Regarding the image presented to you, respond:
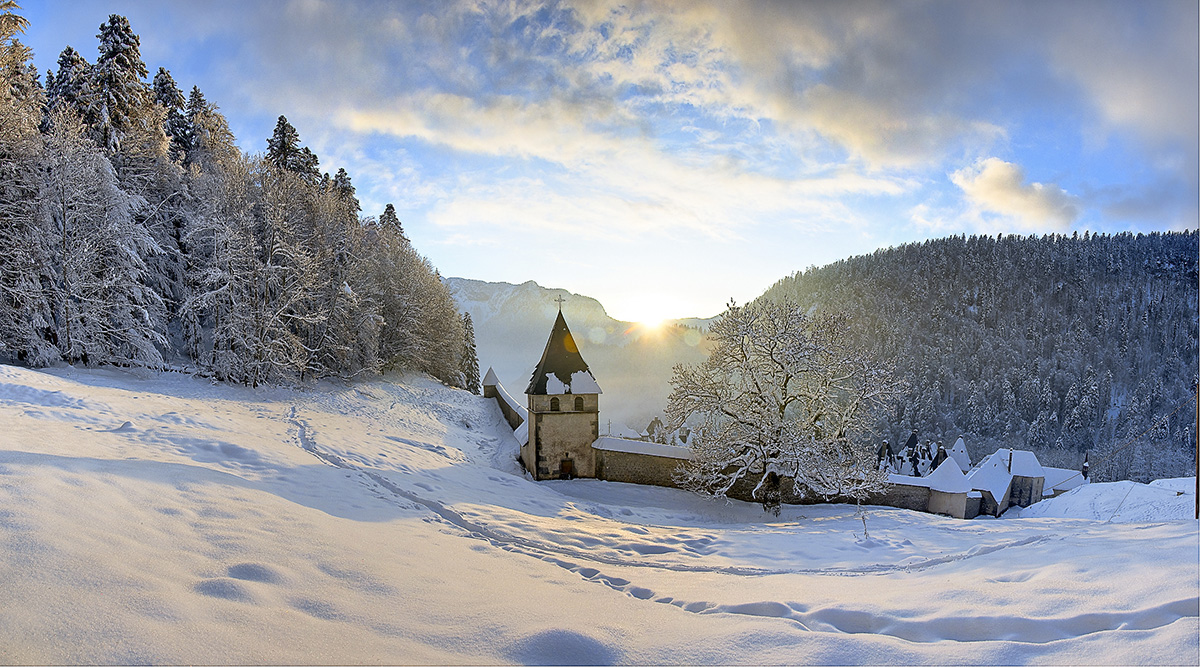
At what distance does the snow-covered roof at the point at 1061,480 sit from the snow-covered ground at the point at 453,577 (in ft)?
173

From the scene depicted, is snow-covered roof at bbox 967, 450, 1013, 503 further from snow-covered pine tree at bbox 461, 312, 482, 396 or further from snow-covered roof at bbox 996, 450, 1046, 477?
snow-covered pine tree at bbox 461, 312, 482, 396

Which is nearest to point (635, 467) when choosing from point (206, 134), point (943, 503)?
point (943, 503)

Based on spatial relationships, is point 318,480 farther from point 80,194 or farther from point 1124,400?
point 1124,400

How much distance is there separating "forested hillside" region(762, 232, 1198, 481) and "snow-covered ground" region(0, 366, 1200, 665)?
94235 millimetres

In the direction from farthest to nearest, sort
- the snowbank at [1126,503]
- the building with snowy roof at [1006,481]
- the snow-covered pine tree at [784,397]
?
the building with snowy roof at [1006,481]
the snowbank at [1126,503]
the snow-covered pine tree at [784,397]

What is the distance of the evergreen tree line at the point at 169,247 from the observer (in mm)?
18438

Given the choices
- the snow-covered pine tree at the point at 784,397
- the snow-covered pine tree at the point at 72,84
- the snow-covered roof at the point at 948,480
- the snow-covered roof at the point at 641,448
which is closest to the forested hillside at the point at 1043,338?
the snow-covered roof at the point at 948,480

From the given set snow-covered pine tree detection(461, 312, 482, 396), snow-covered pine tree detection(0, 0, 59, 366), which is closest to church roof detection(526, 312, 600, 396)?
snow-covered pine tree detection(0, 0, 59, 366)

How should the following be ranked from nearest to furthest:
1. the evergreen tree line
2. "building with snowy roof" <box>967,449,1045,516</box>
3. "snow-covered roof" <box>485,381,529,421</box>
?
the evergreen tree line → "snow-covered roof" <box>485,381,529,421</box> → "building with snowy roof" <box>967,449,1045,516</box>

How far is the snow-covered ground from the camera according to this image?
363cm

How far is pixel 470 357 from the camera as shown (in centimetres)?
5194

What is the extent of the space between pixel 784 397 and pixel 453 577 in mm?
14613

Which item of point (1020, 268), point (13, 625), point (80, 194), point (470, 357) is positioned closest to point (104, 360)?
point (80, 194)

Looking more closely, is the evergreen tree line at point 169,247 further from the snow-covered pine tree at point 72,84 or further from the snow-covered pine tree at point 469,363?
the snow-covered pine tree at point 469,363
